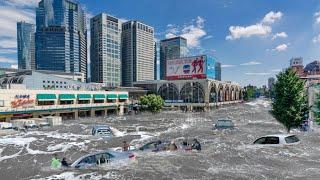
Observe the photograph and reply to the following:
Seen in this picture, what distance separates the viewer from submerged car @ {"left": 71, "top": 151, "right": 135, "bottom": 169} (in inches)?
711

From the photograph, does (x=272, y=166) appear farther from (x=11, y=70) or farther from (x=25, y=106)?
(x=11, y=70)

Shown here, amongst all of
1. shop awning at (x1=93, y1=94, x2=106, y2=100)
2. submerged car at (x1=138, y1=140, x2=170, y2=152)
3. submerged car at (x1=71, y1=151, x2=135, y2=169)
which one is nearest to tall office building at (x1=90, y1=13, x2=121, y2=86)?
shop awning at (x1=93, y1=94, x2=106, y2=100)

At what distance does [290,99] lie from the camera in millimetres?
30406

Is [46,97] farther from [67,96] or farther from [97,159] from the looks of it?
[97,159]

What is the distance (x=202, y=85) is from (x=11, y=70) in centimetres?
9680

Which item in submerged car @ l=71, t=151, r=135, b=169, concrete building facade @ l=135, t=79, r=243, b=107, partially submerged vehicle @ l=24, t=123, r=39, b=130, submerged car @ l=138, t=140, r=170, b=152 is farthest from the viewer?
concrete building facade @ l=135, t=79, r=243, b=107

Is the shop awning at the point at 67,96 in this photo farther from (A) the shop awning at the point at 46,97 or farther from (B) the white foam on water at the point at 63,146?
(B) the white foam on water at the point at 63,146

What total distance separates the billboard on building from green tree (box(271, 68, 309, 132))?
7973cm

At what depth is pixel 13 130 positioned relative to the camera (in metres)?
43.4

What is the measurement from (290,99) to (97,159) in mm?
23910

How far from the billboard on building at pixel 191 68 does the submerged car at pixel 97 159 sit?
94917mm

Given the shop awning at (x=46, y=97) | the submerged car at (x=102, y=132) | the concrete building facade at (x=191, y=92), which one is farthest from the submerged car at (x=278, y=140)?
the concrete building facade at (x=191, y=92)

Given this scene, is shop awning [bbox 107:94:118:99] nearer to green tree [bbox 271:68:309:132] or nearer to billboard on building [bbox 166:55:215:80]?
billboard on building [bbox 166:55:215:80]

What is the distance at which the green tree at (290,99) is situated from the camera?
30047mm
